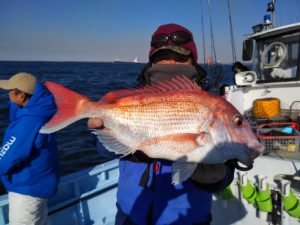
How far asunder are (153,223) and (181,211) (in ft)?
0.72

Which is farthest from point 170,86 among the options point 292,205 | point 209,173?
point 292,205

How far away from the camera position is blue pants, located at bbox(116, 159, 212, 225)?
6.49 ft

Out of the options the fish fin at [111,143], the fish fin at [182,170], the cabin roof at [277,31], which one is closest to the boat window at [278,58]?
the cabin roof at [277,31]

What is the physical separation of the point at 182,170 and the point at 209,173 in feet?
0.62

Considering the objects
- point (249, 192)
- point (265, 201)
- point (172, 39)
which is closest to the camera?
point (172, 39)

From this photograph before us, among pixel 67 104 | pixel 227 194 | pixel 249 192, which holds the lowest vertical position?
pixel 227 194

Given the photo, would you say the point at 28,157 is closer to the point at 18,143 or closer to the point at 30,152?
the point at 30,152

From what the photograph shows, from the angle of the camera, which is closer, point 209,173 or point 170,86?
point 209,173

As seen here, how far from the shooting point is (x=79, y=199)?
13.5 feet

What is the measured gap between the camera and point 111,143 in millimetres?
1962

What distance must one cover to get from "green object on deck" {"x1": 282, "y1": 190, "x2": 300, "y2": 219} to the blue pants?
1.90 m

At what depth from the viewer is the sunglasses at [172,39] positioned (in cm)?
216

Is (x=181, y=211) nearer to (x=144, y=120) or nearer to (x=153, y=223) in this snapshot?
(x=153, y=223)

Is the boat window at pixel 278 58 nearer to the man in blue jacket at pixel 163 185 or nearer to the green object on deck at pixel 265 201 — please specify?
the green object on deck at pixel 265 201
